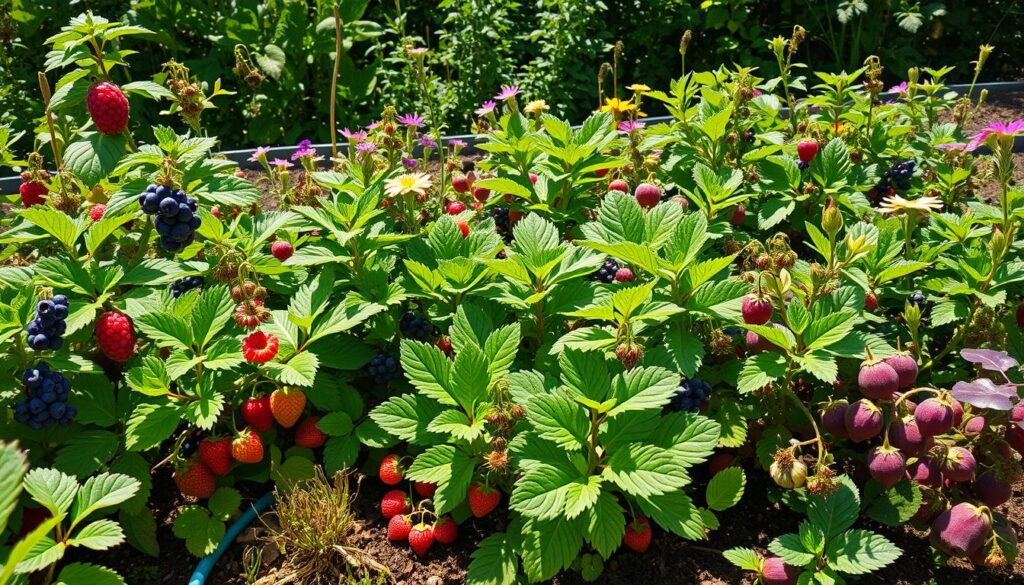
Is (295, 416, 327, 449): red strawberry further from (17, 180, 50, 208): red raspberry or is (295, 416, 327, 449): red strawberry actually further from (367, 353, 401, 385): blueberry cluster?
(17, 180, 50, 208): red raspberry

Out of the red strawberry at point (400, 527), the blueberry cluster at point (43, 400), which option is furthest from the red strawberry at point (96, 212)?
the red strawberry at point (400, 527)

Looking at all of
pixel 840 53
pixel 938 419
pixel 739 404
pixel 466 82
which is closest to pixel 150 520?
pixel 739 404

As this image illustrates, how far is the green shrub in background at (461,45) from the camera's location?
4.55 meters

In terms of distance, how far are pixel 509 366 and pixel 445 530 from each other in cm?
40

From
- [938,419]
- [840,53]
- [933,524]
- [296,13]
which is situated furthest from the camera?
[840,53]

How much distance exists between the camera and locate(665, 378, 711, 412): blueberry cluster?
175 centimetres

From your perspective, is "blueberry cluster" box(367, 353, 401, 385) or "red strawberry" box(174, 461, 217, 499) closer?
"red strawberry" box(174, 461, 217, 499)

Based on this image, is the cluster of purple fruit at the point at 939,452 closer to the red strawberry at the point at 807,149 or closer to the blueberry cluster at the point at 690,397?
the blueberry cluster at the point at 690,397

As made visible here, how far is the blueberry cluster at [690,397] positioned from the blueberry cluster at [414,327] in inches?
26.2

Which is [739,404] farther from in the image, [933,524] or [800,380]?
[933,524]

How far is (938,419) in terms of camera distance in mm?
1565

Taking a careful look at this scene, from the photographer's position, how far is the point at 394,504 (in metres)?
1.88

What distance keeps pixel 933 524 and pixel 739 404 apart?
1.55ft

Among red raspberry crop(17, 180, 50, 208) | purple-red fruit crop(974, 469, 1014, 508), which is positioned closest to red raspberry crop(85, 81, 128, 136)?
red raspberry crop(17, 180, 50, 208)
